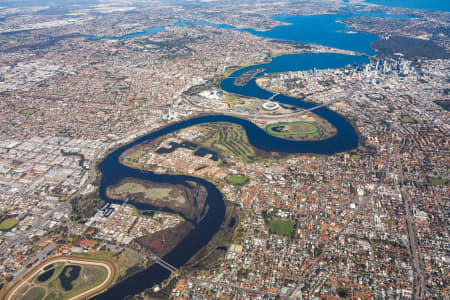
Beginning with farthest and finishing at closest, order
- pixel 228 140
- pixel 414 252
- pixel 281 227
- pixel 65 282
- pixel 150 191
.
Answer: pixel 228 140, pixel 150 191, pixel 281 227, pixel 414 252, pixel 65 282

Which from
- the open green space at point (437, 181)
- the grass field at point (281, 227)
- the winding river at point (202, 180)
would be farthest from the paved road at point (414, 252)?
the winding river at point (202, 180)

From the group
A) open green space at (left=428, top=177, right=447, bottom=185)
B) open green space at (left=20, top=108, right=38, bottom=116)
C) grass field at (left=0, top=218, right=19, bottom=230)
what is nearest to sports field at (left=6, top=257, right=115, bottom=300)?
grass field at (left=0, top=218, right=19, bottom=230)

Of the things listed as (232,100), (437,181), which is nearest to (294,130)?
(232,100)

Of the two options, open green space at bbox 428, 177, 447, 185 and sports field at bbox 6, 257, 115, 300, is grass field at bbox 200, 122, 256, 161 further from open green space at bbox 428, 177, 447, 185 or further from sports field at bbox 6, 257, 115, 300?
open green space at bbox 428, 177, 447, 185

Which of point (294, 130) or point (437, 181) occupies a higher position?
point (294, 130)

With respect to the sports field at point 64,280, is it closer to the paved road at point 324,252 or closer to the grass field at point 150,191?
the grass field at point 150,191

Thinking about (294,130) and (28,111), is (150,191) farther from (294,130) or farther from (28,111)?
Result: (28,111)

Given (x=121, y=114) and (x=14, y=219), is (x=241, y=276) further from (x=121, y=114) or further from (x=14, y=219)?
(x=121, y=114)

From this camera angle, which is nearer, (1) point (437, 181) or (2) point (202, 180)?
(1) point (437, 181)
